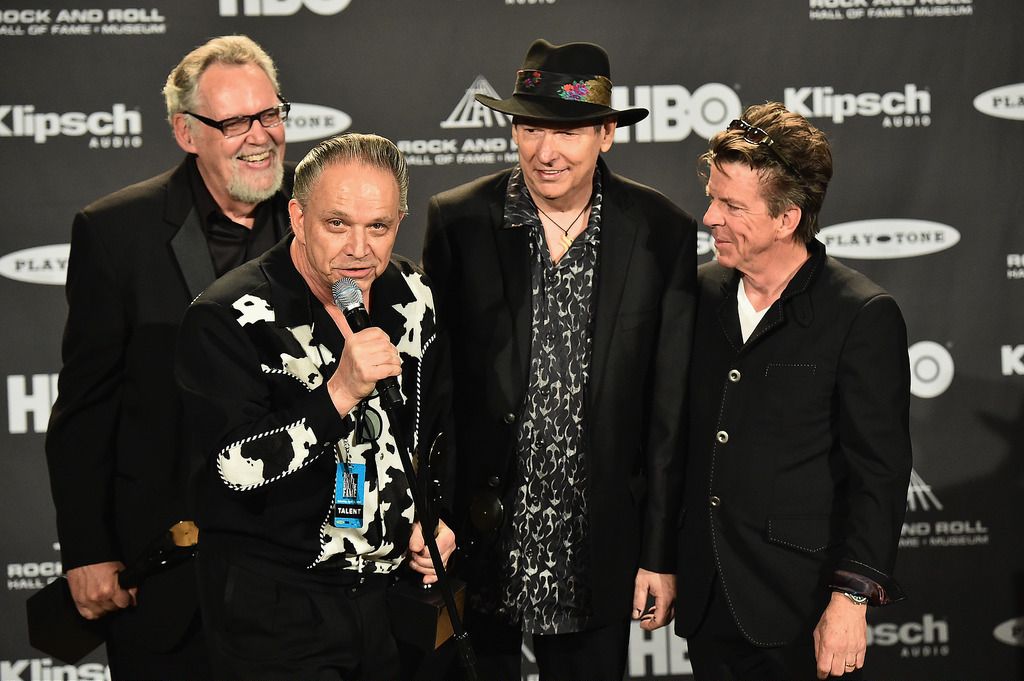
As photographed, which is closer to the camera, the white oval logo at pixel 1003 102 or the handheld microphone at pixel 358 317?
the handheld microphone at pixel 358 317

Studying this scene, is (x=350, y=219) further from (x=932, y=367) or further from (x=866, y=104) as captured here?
(x=932, y=367)

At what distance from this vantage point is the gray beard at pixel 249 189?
2790 mm

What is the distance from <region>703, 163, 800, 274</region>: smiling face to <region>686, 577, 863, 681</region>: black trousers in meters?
0.80

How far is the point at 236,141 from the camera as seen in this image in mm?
2793

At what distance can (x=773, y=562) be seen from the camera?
8.42 feet

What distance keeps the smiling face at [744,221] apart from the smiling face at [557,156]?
323 millimetres

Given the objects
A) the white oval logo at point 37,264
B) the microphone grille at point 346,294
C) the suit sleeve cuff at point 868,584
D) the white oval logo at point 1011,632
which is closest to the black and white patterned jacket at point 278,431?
the microphone grille at point 346,294

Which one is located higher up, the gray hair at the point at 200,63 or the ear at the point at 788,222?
the gray hair at the point at 200,63

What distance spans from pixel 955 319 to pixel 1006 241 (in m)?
0.35

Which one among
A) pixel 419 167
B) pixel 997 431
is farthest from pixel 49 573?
pixel 997 431

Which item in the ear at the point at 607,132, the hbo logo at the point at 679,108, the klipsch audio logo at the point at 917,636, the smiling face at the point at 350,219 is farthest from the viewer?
the klipsch audio logo at the point at 917,636

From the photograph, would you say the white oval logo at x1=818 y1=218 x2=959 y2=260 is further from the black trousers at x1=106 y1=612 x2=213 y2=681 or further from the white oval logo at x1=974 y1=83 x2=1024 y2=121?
the black trousers at x1=106 y1=612 x2=213 y2=681

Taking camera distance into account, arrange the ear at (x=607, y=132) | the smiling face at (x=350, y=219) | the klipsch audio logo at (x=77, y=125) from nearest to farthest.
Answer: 1. the smiling face at (x=350, y=219)
2. the ear at (x=607, y=132)
3. the klipsch audio logo at (x=77, y=125)

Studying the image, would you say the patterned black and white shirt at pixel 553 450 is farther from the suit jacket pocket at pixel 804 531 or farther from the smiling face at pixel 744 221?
the suit jacket pocket at pixel 804 531
